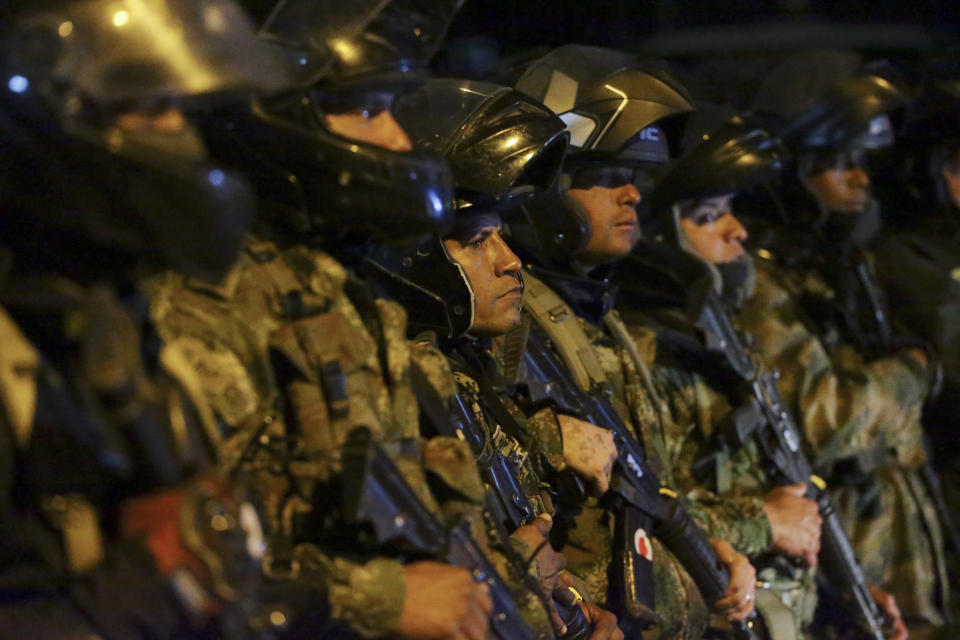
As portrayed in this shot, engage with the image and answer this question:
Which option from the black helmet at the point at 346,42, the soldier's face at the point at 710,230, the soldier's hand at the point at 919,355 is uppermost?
the black helmet at the point at 346,42

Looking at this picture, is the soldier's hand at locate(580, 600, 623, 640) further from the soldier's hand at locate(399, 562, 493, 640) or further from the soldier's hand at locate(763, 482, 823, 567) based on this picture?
the soldier's hand at locate(763, 482, 823, 567)

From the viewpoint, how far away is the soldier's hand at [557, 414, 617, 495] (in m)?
2.44

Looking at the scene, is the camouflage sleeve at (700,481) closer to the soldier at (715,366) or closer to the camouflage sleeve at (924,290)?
the soldier at (715,366)

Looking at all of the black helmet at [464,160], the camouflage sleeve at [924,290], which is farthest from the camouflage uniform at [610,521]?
the camouflage sleeve at [924,290]

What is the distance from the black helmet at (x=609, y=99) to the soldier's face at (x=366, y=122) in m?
1.25

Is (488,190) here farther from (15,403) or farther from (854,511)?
(854,511)

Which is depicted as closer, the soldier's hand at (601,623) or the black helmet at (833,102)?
the soldier's hand at (601,623)

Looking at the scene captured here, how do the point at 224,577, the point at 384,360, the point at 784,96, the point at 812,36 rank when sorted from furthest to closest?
1. the point at 812,36
2. the point at 784,96
3. the point at 384,360
4. the point at 224,577

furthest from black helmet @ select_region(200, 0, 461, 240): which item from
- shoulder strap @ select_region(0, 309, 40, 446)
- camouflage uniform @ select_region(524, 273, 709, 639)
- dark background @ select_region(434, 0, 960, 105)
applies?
dark background @ select_region(434, 0, 960, 105)

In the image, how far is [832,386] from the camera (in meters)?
3.58

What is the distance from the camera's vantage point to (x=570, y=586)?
228 cm

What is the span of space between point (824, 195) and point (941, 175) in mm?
676

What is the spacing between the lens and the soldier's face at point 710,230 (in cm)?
357

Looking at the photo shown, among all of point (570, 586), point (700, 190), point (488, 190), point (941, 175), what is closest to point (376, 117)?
point (488, 190)
